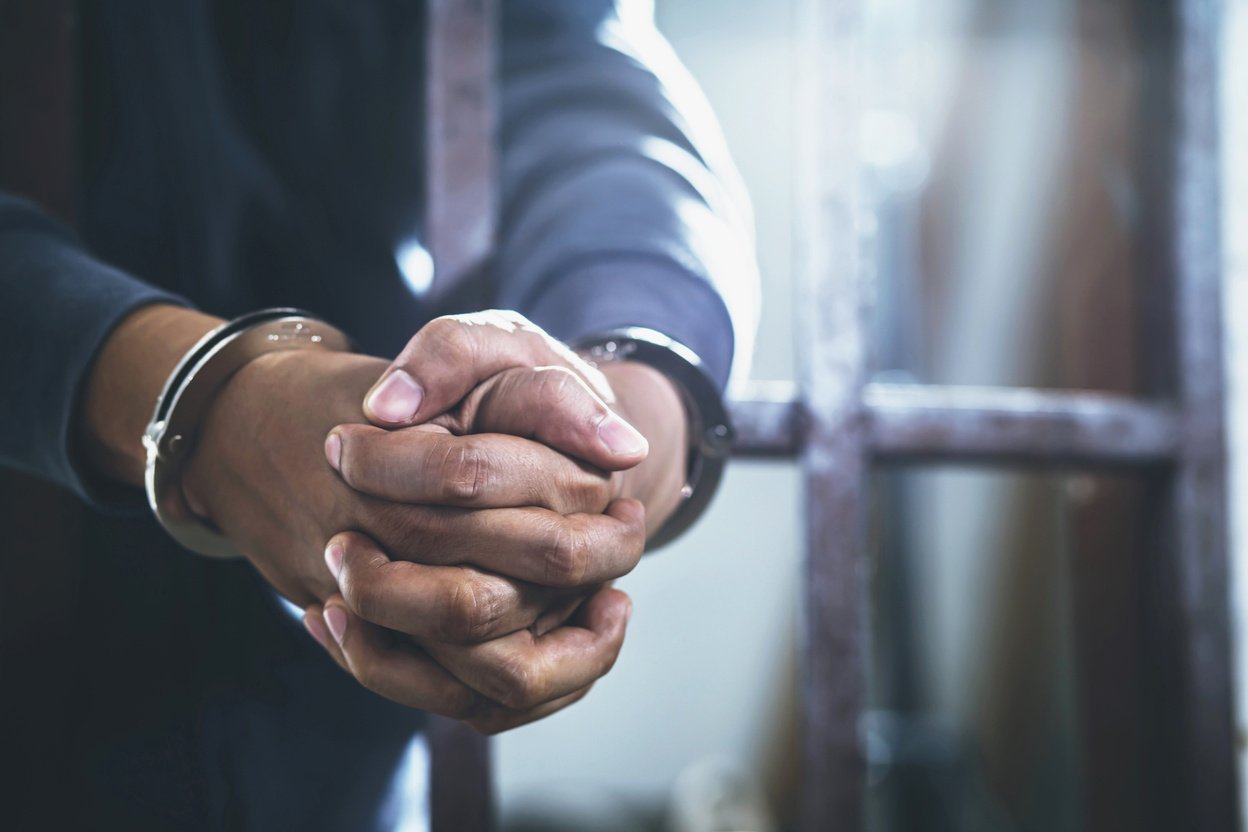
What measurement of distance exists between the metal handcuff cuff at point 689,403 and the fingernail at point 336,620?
0.71 feet

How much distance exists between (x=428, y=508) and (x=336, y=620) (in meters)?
0.08

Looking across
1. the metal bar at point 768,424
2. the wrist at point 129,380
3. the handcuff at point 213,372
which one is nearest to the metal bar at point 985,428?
the metal bar at point 768,424

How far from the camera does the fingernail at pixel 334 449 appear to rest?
365 mm

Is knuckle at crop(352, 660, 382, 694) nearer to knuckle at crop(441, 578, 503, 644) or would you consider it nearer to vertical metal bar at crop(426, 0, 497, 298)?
knuckle at crop(441, 578, 503, 644)

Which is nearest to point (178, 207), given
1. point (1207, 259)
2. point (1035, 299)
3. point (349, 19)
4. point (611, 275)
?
point (349, 19)

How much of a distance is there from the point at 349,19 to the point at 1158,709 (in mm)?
1039

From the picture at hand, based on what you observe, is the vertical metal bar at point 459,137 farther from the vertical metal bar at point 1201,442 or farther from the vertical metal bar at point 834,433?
the vertical metal bar at point 1201,442

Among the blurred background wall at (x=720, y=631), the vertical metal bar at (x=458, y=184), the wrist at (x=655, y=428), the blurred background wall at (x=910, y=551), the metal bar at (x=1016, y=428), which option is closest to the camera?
the wrist at (x=655, y=428)

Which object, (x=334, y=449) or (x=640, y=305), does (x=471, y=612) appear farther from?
(x=640, y=305)

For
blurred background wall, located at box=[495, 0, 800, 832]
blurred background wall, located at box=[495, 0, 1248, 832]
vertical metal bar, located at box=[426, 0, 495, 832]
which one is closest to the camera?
vertical metal bar, located at box=[426, 0, 495, 832]

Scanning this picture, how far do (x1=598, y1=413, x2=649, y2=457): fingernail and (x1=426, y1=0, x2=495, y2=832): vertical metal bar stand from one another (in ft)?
1.00

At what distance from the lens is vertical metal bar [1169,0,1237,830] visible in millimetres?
791

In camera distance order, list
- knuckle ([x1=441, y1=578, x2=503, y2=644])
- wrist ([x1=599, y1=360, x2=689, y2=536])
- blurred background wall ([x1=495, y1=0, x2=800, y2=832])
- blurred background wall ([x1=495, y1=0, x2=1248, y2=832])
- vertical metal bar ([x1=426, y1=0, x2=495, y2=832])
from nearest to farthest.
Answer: knuckle ([x1=441, y1=578, x2=503, y2=644]), wrist ([x1=599, y1=360, x2=689, y2=536]), vertical metal bar ([x1=426, y1=0, x2=495, y2=832]), blurred background wall ([x1=495, y1=0, x2=1248, y2=832]), blurred background wall ([x1=495, y1=0, x2=800, y2=832])

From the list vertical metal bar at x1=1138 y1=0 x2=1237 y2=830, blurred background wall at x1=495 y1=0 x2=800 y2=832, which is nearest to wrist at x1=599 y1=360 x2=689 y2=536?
vertical metal bar at x1=1138 y1=0 x2=1237 y2=830
